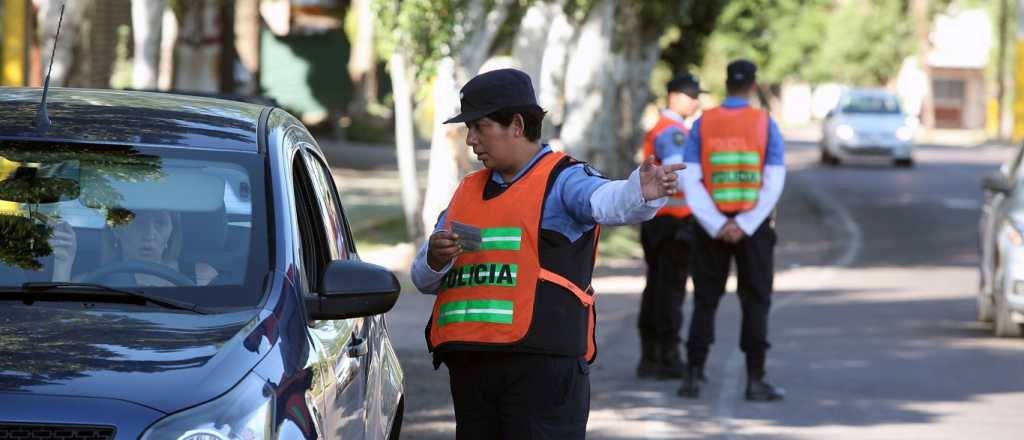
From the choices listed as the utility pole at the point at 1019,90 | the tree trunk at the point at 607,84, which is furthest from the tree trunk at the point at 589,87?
the utility pole at the point at 1019,90

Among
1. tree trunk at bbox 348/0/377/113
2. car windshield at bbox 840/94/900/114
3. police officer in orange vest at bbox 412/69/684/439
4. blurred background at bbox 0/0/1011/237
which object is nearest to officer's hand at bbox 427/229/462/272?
police officer in orange vest at bbox 412/69/684/439

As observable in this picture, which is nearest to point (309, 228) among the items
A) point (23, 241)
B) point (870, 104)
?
point (23, 241)

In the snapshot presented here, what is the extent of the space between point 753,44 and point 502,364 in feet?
134

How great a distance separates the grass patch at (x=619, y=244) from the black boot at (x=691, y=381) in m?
10.1

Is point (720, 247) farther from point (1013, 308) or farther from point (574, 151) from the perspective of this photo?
point (574, 151)

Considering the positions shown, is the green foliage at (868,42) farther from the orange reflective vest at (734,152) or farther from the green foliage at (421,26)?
the orange reflective vest at (734,152)

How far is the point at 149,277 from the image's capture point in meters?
5.29

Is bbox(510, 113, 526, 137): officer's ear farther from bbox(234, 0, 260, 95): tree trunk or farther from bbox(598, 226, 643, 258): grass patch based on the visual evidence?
bbox(234, 0, 260, 95): tree trunk

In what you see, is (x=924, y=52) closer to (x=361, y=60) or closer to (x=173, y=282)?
(x=361, y=60)

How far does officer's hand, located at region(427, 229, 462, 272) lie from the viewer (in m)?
5.38

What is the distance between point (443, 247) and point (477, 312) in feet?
0.75

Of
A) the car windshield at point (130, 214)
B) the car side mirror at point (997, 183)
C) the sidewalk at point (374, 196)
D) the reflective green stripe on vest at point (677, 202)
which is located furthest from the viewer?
the sidewalk at point (374, 196)

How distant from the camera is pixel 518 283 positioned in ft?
17.9

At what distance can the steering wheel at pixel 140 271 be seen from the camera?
5.27m
